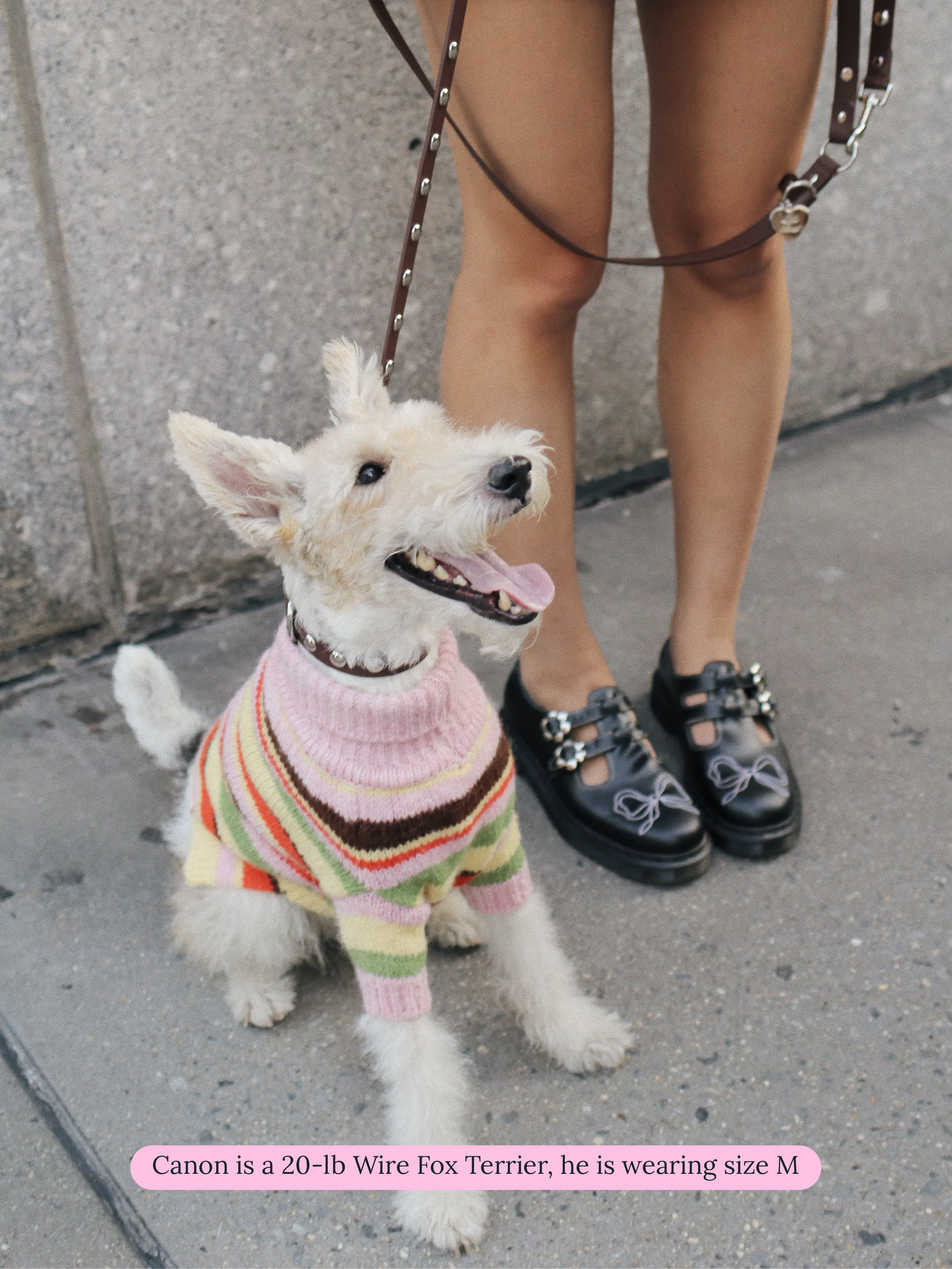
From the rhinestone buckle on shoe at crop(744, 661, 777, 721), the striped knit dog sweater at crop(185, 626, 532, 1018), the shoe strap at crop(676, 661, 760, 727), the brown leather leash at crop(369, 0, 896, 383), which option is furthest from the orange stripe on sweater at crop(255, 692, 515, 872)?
the rhinestone buckle on shoe at crop(744, 661, 777, 721)

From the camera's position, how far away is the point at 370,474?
4.99ft

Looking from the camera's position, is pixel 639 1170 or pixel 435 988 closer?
pixel 639 1170

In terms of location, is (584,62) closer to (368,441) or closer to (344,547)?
(368,441)

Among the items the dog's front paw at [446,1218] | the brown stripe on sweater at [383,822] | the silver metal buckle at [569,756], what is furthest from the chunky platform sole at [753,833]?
the dog's front paw at [446,1218]

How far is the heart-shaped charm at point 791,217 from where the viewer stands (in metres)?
1.91

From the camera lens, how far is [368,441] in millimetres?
1521

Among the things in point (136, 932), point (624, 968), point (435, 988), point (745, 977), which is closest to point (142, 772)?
point (136, 932)

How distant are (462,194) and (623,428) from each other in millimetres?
1503

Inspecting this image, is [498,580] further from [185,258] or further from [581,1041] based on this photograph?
[185,258]

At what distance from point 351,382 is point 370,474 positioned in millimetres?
220

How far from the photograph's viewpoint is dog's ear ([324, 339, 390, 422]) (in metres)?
1.66

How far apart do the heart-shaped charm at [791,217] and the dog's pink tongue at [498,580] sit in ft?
2.67

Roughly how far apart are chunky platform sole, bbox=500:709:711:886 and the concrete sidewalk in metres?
0.03

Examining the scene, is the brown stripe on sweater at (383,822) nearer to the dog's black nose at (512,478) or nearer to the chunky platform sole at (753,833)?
the dog's black nose at (512,478)
